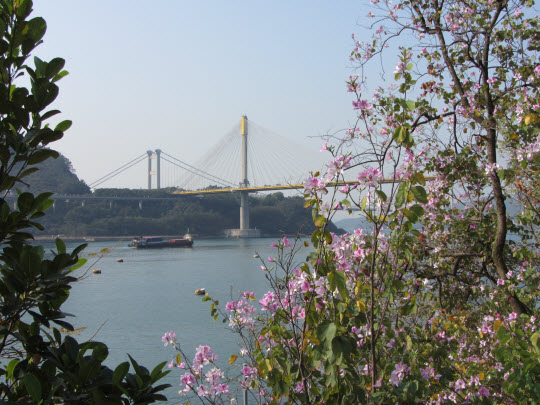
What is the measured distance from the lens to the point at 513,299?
1987mm

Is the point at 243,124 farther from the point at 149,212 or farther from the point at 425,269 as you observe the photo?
the point at 425,269

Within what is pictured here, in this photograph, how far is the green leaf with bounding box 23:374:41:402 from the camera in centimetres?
68

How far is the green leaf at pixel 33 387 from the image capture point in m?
0.68

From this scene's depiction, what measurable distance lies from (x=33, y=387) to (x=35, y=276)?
161mm

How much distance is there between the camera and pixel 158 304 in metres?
11.6

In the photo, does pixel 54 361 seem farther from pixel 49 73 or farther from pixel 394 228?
pixel 394 228

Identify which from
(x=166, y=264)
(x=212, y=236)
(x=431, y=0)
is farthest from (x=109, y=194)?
(x=431, y=0)

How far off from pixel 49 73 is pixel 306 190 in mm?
533

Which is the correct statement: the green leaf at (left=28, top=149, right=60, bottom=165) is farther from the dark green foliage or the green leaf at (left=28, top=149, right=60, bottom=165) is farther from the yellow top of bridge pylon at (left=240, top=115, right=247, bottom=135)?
the yellow top of bridge pylon at (left=240, top=115, right=247, bottom=135)

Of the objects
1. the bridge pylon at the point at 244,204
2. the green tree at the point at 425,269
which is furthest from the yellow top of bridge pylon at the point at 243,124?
the green tree at the point at 425,269

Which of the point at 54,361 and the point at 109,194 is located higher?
the point at 109,194

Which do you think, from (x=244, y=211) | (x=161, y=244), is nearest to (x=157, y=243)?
(x=161, y=244)

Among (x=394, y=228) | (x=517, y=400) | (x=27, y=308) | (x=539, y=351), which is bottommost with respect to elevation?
(x=517, y=400)

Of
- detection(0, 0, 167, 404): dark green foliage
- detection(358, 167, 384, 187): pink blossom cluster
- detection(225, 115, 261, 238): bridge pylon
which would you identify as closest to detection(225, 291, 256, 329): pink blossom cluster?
detection(358, 167, 384, 187): pink blossom cluster
